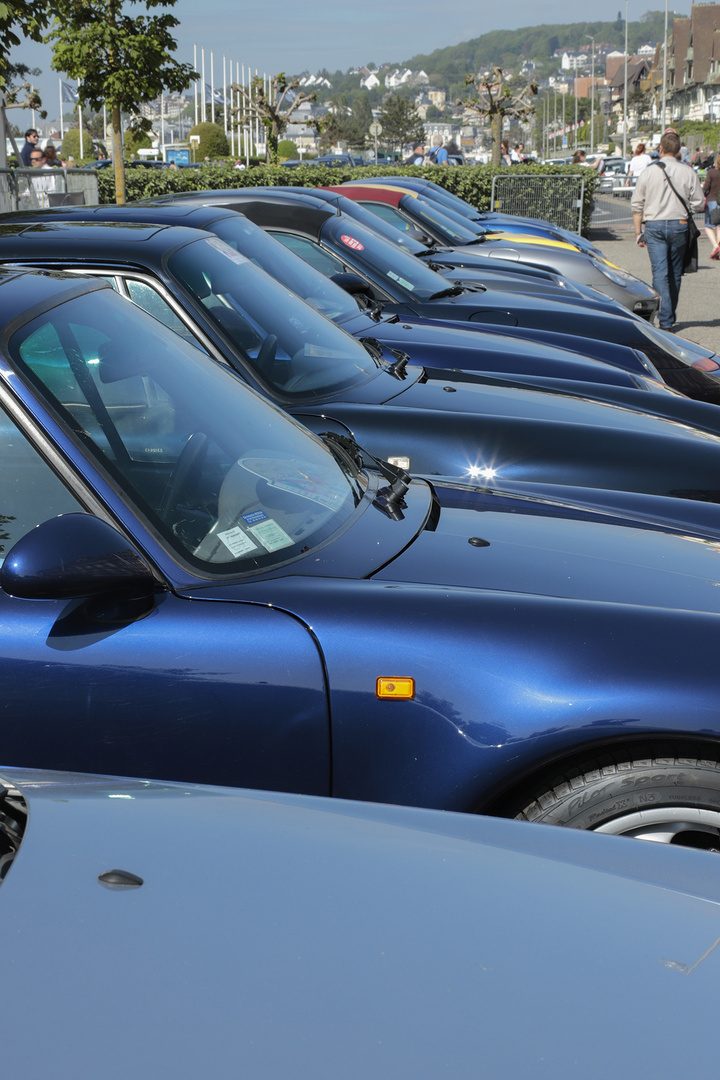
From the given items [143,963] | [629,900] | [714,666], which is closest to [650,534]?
[714,666]

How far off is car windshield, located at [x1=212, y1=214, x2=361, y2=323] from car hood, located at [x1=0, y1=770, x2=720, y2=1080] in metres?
3.56

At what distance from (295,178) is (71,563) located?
20987mm

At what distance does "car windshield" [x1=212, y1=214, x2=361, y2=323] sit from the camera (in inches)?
187

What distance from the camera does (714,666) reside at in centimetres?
204

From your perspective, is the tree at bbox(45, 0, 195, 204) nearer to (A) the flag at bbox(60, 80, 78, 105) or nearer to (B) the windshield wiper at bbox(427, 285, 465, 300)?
(A) the flag at bbox(60, 80, 78, 105)

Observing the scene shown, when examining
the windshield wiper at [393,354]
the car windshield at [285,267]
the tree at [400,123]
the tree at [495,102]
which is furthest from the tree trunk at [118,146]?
the tree at [400,123]

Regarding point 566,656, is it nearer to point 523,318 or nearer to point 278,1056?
point 278,1056

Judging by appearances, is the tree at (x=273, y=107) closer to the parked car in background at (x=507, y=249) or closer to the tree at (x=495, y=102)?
the tree at (x=495, y=102)

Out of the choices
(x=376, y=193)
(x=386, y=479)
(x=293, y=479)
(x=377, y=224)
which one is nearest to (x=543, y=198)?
(x=376, y=193)

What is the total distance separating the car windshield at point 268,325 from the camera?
13.0 ft

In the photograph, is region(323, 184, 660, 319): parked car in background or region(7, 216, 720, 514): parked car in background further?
region(323, 184, 660, 319): parked car in background

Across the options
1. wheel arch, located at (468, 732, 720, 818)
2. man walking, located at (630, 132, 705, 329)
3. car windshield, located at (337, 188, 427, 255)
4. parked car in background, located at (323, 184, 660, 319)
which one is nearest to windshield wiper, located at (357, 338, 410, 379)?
car windshield, located at (337, 188, 427, 255)

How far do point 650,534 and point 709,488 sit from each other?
1019 mm

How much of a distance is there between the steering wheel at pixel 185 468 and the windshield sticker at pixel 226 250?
6.22 feet
